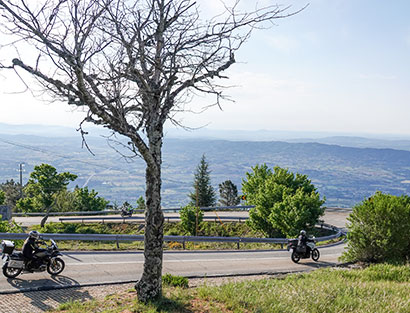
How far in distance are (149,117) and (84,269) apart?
750 centimetres

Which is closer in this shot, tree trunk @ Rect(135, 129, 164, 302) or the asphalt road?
tree trunk @ Rect(135, 129, 164, 302)

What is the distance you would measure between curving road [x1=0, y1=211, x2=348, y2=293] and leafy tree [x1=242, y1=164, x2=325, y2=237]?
10.5 metres

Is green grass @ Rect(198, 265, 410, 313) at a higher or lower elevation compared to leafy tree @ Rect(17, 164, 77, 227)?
higher

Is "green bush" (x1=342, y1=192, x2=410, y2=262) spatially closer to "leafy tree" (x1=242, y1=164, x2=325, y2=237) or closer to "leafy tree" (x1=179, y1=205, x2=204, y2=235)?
"leafy tree" (x1=242, y1=164, x2=325, y2=237)

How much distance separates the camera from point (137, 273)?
13820mm

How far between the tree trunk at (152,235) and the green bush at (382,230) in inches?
407

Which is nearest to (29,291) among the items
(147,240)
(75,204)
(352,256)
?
(147,240)

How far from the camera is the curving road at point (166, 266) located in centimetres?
1209

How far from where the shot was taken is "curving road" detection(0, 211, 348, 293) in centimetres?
1209

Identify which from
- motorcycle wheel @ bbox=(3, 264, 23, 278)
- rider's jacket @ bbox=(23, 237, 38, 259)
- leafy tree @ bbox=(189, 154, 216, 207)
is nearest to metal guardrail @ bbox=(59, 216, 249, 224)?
leafy tree @ bbox=(189, 154, 216, 207)

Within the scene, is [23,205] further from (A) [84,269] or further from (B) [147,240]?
(B) [147,240]

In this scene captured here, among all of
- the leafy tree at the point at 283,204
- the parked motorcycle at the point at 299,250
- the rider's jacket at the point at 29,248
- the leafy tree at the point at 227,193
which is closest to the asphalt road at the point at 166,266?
the parked motorcycle at the point at 299,250

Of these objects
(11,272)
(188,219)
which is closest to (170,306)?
(11,272)

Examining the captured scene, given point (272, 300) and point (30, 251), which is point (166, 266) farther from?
point (272, 300)
